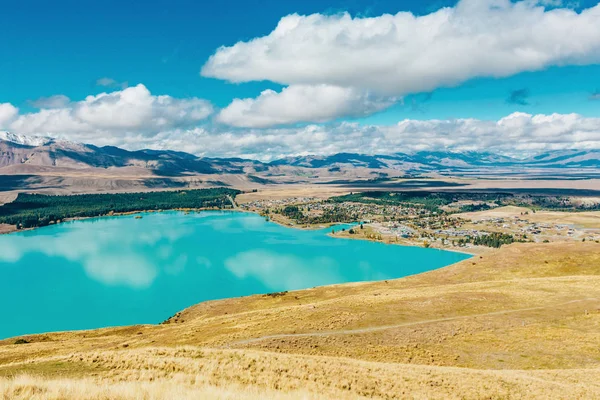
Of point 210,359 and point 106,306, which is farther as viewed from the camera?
point 106,306

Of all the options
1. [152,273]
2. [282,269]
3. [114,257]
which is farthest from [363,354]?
[114,257]

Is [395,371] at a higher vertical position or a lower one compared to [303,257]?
higher

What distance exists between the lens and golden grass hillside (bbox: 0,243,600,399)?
20719 mm

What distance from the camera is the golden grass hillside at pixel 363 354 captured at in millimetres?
20719

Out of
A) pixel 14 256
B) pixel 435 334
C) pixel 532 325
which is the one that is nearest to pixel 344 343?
pixel 435 334

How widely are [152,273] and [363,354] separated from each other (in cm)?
12512

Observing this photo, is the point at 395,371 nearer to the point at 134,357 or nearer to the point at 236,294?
the point at 134,357

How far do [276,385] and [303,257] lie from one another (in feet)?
490

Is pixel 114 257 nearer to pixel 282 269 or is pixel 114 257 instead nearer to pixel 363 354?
pixel 282 269

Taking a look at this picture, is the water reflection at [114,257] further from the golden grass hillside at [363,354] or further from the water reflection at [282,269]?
the golden grass hillside at [363,354]

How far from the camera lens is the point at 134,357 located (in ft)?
90.5

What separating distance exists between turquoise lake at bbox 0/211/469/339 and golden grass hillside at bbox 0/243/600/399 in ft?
123

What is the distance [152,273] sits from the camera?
5655 inches

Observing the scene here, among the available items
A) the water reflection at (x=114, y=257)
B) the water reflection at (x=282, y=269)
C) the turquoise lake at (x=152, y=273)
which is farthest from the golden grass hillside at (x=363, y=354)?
the water reflection at (x=114, y=257)
